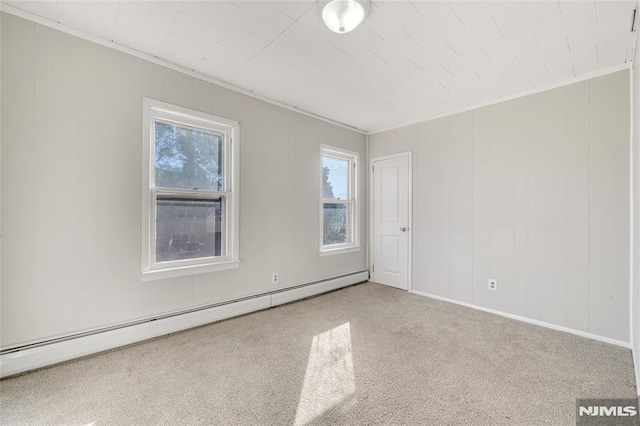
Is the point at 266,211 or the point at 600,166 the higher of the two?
the point at 600,166

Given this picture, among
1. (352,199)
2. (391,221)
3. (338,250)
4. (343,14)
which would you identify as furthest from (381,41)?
(338,250)

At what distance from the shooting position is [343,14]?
1.74 m

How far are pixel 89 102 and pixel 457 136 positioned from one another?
386 centimetres

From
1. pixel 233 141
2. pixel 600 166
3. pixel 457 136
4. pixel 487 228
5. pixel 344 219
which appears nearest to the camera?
pixel 600 166

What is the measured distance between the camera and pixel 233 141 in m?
2.99

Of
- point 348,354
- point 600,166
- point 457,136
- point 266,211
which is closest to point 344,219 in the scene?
point 266,211

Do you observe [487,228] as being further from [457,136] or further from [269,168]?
[269,168]

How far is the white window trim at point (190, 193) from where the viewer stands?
7.93 feet

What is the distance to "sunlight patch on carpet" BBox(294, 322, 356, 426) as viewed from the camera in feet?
5.31

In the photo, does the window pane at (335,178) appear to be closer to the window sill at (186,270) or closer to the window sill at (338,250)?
the window sill at (338,250)

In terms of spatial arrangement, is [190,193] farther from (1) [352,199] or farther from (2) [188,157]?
(1) [352,199]

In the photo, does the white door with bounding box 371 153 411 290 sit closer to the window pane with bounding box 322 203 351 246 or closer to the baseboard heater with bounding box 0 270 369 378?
the window pane with bounding box 322 203 351 246

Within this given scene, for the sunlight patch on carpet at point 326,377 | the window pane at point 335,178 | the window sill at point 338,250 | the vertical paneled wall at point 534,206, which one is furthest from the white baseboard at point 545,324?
the window pane at point 335,178

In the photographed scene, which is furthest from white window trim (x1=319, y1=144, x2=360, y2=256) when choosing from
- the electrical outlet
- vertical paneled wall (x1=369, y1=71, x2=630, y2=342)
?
the electrical outlet
